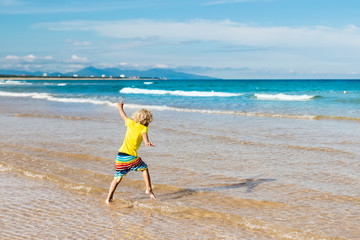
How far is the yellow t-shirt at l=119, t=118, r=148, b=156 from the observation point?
541cm

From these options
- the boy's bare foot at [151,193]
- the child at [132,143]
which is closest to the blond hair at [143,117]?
the child at [132,143]

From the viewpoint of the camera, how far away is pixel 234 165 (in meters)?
8.27

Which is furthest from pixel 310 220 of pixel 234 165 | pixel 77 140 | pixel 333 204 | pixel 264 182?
pixel 77 140

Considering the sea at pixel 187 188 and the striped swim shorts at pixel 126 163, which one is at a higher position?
the striped swim shorts at pixel 126 163

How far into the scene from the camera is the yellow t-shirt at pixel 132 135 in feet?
17.8

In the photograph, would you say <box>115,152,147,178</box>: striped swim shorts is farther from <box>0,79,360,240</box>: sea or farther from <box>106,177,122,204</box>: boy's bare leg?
<box>0,79,360,240</box>: sea

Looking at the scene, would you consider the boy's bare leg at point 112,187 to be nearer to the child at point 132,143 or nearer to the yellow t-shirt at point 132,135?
the child at point 132,143

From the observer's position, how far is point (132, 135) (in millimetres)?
5477

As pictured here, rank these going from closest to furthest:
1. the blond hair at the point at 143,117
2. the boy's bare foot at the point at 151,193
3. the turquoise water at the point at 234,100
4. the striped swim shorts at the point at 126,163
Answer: the blond hair at the point at 143,117 < the striped swim shorts at the point at 126,163 < the boy's bare foot at the point at 151,193 < the turquoise water at the point at 234,100

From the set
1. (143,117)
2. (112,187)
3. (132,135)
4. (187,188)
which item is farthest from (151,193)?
(143,117)

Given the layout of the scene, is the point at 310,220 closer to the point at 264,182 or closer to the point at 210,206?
the point at 210,206

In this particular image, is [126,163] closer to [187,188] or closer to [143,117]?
[143,117]

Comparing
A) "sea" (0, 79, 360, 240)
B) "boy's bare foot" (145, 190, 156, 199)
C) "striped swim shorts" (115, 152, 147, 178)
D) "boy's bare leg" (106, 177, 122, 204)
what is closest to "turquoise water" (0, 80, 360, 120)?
"sea" (0, 79, 360, 240)

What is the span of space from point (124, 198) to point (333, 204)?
10.3 feet
